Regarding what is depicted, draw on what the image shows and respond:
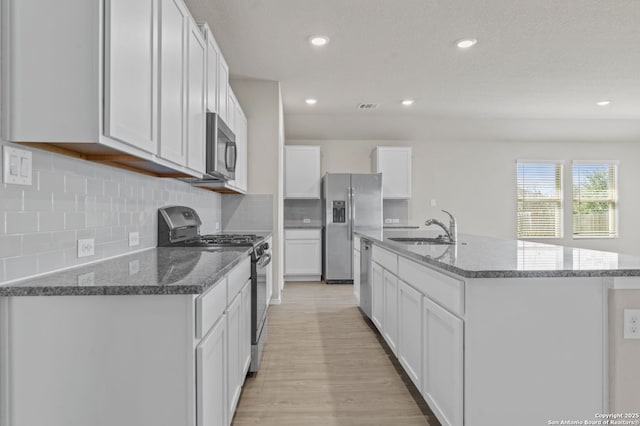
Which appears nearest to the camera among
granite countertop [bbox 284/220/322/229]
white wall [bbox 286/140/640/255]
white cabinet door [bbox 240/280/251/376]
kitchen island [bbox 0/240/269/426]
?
kitchen island [bbox 0/240/269/426]

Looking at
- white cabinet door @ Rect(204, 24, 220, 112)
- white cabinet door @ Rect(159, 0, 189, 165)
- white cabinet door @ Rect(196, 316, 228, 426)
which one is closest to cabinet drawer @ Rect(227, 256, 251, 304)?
white cabinet door @ Rect(196, 316, 228, 426)

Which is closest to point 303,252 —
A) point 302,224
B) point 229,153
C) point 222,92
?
point 302,224

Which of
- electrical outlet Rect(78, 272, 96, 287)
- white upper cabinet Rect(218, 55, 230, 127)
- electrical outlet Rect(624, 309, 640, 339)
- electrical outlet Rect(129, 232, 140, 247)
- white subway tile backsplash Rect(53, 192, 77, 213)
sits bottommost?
electrical outlet Rect(624, 309, 640, 339)

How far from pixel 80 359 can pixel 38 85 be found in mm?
885

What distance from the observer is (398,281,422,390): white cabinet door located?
2.13 m

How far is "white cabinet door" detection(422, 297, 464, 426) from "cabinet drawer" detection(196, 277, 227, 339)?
991 mm

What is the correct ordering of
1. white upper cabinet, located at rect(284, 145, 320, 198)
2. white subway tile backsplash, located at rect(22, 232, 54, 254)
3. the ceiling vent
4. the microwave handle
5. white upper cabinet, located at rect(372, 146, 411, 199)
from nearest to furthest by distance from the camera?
white subway tile backsplash, located at rect(22, 232, 54, 254)
the microwave handle
the ceiling vent
white upper cabinet, located at rect(284, 145, 320, 198)
white upper cabinet, located at rect(372, 146, 411, 199)

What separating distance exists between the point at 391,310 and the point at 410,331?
0.49 meters

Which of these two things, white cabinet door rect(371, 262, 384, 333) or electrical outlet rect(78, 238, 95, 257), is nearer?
electrical outlet rect(78, 238, 95, 257)

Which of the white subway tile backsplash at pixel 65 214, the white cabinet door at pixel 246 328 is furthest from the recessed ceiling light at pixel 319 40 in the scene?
the white cabinet door at pixel 246 328

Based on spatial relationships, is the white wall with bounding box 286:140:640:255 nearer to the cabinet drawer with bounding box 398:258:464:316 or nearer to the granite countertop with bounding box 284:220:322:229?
the granite countertop with bounding box 284:220:322:229

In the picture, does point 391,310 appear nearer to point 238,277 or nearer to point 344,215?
point 238,277

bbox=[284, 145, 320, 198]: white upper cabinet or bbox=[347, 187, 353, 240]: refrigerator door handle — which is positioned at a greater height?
bbox=[284, 145, 320, 198]: white upper cabinet

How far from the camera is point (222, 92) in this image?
304cm
